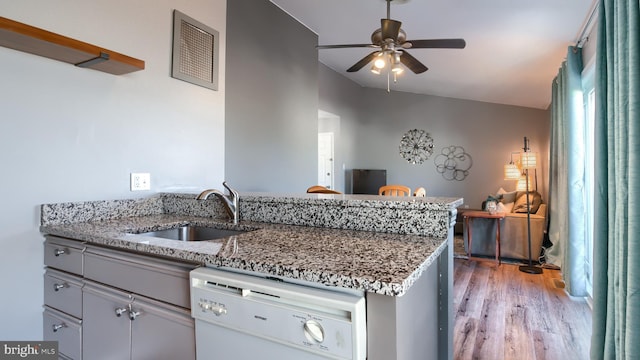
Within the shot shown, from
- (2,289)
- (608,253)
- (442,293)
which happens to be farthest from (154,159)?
(608,253)

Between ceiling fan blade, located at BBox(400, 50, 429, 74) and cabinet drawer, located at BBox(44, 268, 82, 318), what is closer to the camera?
cabinet drawer, located at BBox(44, 268, 82, 318)

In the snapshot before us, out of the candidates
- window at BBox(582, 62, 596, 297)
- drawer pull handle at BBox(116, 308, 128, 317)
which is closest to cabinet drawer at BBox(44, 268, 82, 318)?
drawer pull handle at BBox(116, 308, 128, 317)

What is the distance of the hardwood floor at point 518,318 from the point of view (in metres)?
2.11

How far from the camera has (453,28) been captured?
11.4 ft

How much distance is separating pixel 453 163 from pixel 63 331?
6.71m

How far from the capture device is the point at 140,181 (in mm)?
1942

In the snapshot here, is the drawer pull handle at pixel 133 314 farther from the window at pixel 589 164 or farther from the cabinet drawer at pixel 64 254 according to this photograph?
the window at pixel 589 164

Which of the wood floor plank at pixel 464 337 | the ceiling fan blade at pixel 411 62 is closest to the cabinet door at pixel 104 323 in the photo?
the wood floor plank at pixel 464 337

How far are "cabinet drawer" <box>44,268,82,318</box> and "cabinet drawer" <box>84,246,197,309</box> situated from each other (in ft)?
0.38

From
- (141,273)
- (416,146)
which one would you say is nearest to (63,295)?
(141,273)

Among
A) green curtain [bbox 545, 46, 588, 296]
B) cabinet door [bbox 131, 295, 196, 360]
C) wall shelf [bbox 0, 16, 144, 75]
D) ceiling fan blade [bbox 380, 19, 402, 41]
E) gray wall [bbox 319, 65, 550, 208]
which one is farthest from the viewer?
gray wall [bbox 319, 65, 550, 208]

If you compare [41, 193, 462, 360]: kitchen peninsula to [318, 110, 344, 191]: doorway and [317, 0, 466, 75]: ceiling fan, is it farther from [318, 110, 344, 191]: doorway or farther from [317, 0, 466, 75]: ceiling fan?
[318, 110, 344, 191]: doorway

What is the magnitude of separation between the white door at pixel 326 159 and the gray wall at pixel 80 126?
4.01m

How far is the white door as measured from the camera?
623 centimetres
